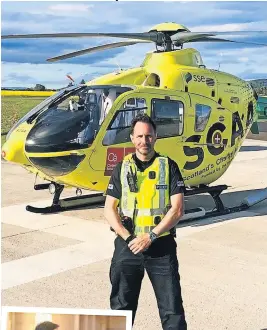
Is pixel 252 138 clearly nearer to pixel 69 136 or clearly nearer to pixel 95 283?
pixel 69 136

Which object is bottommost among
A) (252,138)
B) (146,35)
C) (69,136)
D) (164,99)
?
(252,138)

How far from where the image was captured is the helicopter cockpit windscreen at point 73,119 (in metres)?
6.65

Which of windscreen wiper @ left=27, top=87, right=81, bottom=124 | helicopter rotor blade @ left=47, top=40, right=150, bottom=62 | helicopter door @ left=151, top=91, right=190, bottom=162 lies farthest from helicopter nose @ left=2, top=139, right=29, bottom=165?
helicopter door @ left=151, top=91, right=190, bottom=162

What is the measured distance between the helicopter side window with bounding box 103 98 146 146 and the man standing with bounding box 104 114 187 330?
3698 mm

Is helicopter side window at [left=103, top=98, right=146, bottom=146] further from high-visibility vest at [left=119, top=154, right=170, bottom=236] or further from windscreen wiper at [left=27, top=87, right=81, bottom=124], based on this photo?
high-visibility vest at [left=119, top=154, right=170, bottom=236]

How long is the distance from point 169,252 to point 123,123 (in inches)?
156

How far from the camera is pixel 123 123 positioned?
6.92m

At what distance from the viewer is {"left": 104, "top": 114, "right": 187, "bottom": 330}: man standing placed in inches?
120

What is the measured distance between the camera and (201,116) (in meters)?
7.66

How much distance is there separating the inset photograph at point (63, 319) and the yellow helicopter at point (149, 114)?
4195 mm

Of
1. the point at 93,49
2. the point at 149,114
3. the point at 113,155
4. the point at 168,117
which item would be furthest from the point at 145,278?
the point at 93,49

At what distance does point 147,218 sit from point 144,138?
1.53 feet

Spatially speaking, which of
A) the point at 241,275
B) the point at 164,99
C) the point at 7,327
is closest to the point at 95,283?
the point at 241,275

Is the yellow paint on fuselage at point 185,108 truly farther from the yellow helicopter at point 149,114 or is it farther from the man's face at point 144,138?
the man's face at point 144,138
